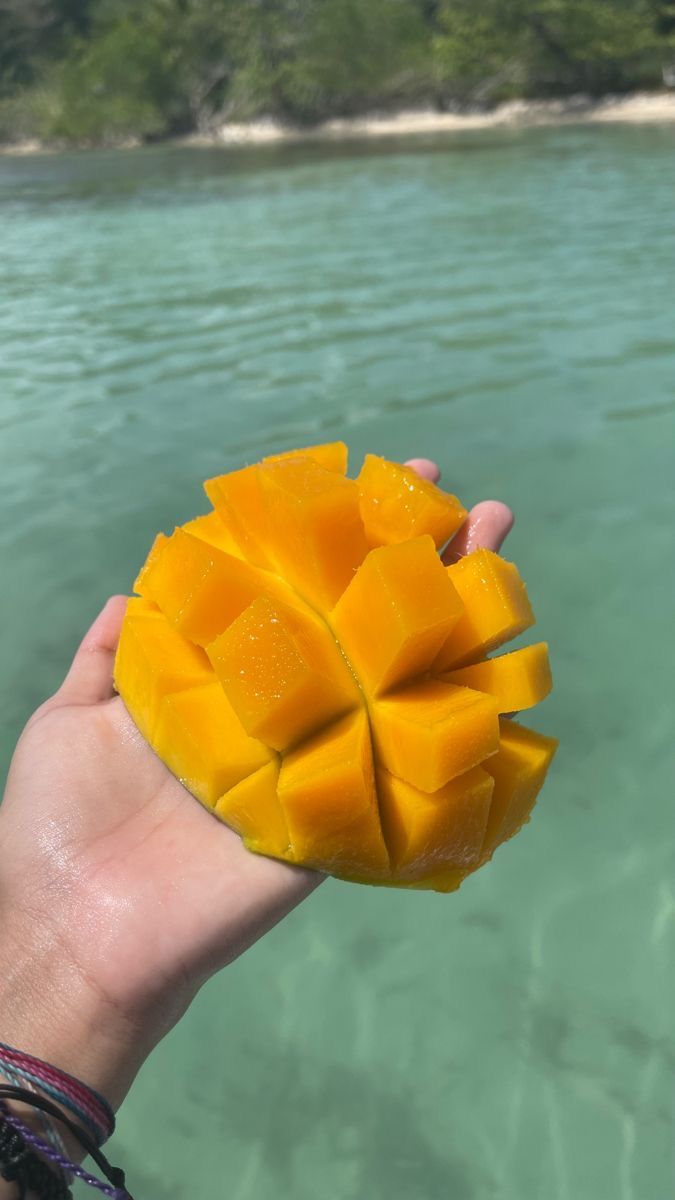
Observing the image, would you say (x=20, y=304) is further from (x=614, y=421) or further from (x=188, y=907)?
(x=188, y=907)

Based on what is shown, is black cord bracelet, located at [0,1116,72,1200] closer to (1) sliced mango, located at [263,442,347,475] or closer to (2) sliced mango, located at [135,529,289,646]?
(2) sliced mango, located at [135,529,289,646]

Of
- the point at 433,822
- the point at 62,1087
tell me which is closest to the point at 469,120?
the point at 433,822

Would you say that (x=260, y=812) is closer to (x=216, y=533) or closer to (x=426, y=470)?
(x=216, y=533)

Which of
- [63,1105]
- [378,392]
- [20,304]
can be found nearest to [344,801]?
[63,1105]

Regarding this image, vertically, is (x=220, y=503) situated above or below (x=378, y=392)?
above

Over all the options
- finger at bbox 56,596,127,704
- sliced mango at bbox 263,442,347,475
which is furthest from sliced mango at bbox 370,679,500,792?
finger at bbox 56,596,127,704
